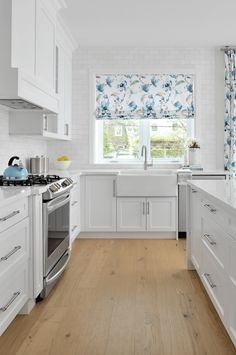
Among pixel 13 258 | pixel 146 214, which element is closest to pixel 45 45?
pixel 13 258

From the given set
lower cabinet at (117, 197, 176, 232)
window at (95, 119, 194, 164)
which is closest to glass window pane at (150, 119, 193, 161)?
window at (95, 119, 194, 164)

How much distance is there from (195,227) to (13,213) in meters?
1.73

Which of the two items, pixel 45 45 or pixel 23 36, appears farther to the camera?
pixel 45 45

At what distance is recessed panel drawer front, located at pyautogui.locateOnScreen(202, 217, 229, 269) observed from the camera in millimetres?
2430

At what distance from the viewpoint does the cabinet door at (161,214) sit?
5516 millimetres

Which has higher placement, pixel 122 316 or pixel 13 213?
pixel 13 213

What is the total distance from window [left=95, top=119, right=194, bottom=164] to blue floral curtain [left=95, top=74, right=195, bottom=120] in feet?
0.59

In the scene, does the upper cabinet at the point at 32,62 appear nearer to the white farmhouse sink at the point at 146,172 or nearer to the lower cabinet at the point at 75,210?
the lower cabinet at the point at 75,210

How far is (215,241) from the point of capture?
2.70 meters

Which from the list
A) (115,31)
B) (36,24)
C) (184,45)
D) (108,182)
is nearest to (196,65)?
(184,45)

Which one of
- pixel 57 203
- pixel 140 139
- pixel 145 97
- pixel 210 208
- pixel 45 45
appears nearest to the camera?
pixel 210 208

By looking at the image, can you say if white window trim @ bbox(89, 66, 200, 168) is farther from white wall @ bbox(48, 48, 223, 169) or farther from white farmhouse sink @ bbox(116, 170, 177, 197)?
white farmhouse sink @ bbox(116, 170, 177, 197)

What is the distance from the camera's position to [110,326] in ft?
9.06

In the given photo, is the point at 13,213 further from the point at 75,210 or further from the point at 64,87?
the point at 64,87
